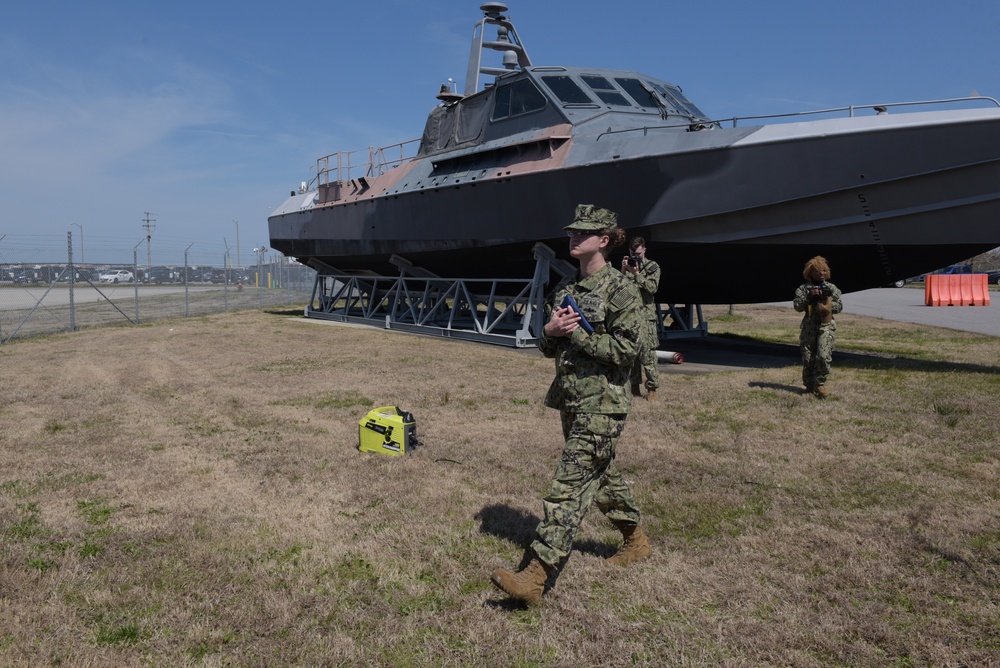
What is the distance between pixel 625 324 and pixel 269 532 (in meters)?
2.56

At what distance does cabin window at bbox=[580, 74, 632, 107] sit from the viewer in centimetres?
1282

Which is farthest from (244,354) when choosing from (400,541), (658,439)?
(400,541)

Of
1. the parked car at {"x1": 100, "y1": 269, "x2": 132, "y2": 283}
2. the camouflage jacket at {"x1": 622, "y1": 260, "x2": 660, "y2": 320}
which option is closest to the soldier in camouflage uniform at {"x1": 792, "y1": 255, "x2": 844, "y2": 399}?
the camouflage jacket at {"x1": 622, "y1": 260, "x2": 660, "y2": 320}

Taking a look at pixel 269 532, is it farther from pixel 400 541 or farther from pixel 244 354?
pixel 244 354

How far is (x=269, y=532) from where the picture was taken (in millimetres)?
4676

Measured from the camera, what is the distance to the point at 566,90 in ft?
42.3

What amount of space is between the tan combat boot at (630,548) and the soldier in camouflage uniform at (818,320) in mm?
5181

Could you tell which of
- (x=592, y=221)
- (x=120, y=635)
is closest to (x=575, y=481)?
(x=592, y=221)

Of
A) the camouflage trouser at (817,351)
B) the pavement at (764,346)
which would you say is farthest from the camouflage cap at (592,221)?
the pavement at (764,346)

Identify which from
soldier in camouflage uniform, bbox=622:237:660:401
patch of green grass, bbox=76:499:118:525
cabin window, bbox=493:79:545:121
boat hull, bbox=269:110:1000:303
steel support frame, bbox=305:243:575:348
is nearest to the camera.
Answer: patch of green grass, bbox=76:499:118:525

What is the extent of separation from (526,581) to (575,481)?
53cm

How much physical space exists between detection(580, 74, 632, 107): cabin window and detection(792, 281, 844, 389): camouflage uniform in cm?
543

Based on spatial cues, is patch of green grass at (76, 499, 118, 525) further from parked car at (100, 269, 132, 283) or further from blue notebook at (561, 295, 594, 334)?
parked car at (100, 269, 132, 283)

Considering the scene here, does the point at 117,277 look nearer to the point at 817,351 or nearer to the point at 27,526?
the point at 817,351
